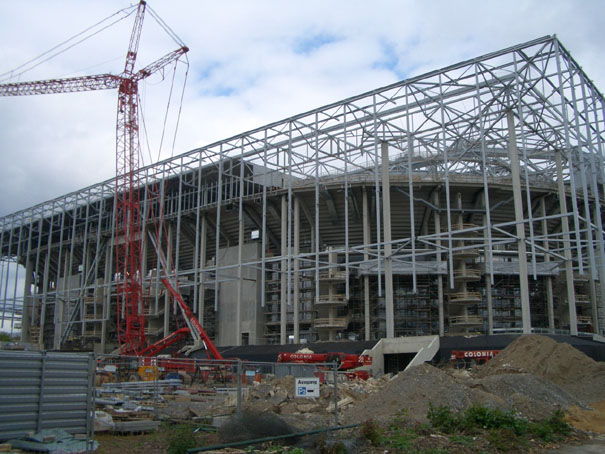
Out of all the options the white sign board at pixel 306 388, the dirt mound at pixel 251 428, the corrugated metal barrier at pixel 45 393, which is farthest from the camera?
the white sign board at pixel 306 388

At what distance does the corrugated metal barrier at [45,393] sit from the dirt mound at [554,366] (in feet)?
66.9

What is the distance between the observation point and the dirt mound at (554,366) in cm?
2514

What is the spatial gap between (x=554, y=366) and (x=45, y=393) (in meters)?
23.6

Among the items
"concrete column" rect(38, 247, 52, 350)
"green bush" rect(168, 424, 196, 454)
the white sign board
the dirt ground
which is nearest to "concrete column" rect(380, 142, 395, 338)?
the dirt ground

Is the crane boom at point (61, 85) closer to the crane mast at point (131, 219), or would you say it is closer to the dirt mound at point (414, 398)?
the crane mast at point (131, 219)

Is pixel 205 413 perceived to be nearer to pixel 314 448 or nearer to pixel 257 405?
pixel 257 405

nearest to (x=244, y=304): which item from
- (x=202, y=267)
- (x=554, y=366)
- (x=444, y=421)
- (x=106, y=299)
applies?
(x=202, y=267)

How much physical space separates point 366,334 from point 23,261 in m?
57.6

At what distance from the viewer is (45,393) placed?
1098 centimetres

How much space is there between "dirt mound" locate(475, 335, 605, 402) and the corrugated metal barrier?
2040 cm

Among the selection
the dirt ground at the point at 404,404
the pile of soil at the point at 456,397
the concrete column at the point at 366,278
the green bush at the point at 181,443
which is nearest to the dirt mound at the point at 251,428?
the dirt ground at the point at 404,404

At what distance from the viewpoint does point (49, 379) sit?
1104 centimetres

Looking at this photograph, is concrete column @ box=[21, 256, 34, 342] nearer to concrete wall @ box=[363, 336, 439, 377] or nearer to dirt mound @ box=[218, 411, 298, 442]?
concrete wall @ box=[363, 336, 439, 377]

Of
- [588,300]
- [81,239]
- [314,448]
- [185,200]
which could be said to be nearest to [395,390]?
[314,448]
